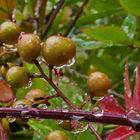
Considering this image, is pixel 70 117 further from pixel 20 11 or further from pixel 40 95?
pixel 20 11

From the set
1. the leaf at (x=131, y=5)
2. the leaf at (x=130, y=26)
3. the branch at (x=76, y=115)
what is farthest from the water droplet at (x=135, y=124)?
the leaf at (x=130, y=26)

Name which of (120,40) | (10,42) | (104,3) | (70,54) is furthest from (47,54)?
(104,3)

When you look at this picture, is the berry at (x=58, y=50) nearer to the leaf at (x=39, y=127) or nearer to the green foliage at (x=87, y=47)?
the green foliage at (x=87, y=47)

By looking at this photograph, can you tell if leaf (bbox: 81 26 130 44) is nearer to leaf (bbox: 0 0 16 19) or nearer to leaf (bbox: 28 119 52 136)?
leaf (bbox: 0 0 16 19)

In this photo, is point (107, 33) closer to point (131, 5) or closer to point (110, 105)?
point (131, 5)

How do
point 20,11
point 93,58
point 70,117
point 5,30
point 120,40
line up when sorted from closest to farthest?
point 70,117
point 5,30
point 120,40
point 93,58
point 20,11

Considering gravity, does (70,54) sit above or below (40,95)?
above

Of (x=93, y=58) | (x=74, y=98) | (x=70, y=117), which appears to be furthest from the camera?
(x=93, y=58)
